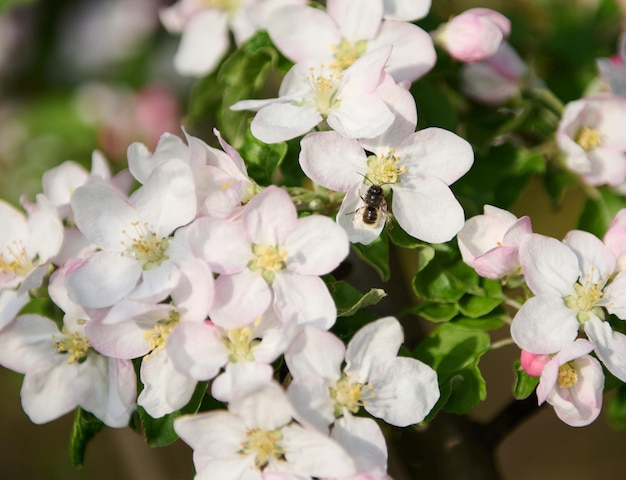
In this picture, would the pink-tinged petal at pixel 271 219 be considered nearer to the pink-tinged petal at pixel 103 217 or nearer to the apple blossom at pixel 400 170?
the apple blossom at pixel 400 170

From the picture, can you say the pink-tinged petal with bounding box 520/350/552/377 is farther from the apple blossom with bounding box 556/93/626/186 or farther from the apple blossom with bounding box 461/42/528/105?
the apple blossom with bounding box 461/42/528/105

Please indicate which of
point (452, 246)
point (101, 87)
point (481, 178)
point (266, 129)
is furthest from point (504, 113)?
point (101, 87)

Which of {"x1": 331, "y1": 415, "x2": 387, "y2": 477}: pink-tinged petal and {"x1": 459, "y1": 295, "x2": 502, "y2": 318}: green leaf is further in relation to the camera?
{"x1": 459, "y1": 295, "x2": 502, "y2": 318}: green leaf

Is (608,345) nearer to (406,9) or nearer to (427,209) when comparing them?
(427,209)

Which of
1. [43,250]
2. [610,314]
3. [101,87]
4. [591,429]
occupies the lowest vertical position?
[591,429]

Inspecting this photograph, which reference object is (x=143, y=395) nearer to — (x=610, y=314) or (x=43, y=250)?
(x=43, y=250)

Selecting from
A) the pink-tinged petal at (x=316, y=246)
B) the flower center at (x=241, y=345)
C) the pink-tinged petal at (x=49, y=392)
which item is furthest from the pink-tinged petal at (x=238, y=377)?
the pink-tinged petal at (x=49, y=392)

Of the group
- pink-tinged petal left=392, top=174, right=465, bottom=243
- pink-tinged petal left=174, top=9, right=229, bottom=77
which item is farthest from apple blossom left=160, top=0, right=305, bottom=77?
pink-tinged petal left=392, top=174, right=465, bottom=243
